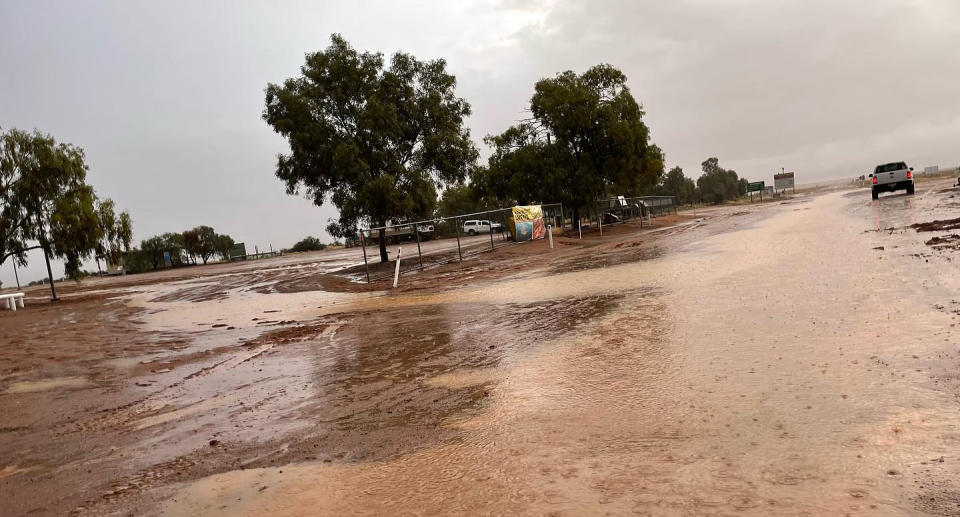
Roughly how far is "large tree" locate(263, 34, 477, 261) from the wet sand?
51.7 ft

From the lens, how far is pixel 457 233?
2481 centimetres

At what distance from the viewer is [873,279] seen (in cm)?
1019

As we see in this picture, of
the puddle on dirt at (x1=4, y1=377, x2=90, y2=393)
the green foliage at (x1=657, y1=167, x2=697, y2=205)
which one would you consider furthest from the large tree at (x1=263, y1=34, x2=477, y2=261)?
the green foliage at (x1=657, y1=167, x2=697, y2=205)

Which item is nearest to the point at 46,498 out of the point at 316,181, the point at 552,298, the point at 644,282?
the point at 552,298

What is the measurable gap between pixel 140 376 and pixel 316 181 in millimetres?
21550

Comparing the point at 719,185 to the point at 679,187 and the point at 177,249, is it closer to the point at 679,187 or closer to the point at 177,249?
the point at 679,187

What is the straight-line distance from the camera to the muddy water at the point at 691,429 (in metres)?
3.62

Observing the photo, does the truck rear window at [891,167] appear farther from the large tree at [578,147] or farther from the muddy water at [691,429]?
the muddy water at [691,429]

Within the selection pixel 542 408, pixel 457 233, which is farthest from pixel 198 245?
pixel 542 408

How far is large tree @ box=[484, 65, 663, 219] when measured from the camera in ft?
128

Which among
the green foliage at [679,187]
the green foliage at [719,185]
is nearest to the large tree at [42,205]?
the green foliage at [679,187]

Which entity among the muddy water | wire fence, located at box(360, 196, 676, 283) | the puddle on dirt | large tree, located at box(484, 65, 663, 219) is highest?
large tree, located at box(484, 65, 663, 219)

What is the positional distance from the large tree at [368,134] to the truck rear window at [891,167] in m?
27.0

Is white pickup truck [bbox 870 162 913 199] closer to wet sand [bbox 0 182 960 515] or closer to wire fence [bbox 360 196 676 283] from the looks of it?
wire fence [bbox 360 196 676 283]
